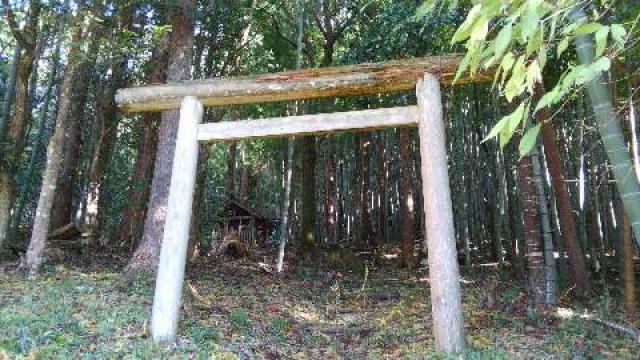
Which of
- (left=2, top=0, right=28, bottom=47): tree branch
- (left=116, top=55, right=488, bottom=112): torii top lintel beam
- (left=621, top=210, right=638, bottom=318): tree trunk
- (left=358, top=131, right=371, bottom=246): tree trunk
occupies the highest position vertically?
(left=2, top=0, right=28, bottom=47): tree branch

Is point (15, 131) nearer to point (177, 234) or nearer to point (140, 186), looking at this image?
point (140, 186)

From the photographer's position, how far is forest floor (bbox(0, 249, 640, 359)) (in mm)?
4082

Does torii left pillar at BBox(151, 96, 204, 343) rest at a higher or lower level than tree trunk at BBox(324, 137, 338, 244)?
lower

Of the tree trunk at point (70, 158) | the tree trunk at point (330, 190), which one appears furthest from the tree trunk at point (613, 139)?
the tree trunk at point (330, 190)

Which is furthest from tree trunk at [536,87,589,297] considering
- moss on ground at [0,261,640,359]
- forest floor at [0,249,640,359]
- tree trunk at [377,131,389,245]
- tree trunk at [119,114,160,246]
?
tree trunk at [119,114,160,246]

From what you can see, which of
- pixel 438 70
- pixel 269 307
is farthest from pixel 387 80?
pixel 269 307

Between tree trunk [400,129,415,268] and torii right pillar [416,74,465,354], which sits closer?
torii right pillar [416,74,465,354]

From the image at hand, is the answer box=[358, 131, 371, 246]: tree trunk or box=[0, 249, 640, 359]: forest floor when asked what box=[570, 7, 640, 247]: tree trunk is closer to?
box=[0, 249, 640, 359]: forest floor

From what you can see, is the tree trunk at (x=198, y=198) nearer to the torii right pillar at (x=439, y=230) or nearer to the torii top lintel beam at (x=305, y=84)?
the torii top lintel beam at (x=305, y=84)

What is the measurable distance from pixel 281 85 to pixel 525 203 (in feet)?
9.55

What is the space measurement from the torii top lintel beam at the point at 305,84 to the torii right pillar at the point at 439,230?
14 centimetres

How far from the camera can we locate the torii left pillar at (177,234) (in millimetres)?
4137

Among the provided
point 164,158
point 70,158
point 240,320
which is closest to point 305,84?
point 240,320

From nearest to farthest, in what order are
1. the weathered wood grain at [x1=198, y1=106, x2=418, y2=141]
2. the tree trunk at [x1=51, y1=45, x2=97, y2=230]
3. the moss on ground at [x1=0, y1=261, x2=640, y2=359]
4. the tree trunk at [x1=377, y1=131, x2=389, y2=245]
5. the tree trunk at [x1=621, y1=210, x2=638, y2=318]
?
1. the moss on ground at [x1=0, y1=261, x2=640, y2=359]
2. the weathered wood grain at [x1=198, y1=106, x2=418, y2=141]
3. the tree trunk at [x1=621, y1=210, x2=638, y2=318]
4. the tree trunk at [x1=51, y1=45, x2=97, y2=230]
5. the tree trunk at [x1=377, y1=131, x2=389, y2=245]
